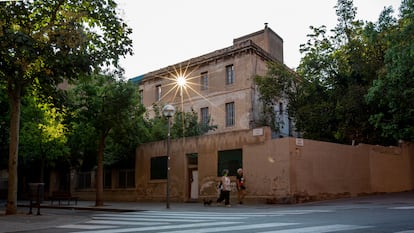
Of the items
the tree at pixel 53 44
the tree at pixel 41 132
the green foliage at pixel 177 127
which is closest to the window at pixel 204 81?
the green foliage at pixel 177 127

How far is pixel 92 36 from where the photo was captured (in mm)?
14977

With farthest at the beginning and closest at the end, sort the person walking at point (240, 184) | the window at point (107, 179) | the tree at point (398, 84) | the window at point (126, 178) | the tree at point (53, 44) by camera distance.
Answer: the window at point (107, 179)
the window at point (126, 178)
the tree at point (398, 84)
the person walking at point (240, 184)
the tree at point (53, 44)

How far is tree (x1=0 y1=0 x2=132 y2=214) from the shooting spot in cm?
1312

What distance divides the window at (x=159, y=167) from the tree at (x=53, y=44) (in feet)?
36.9

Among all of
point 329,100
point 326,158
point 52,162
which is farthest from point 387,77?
point 52,162

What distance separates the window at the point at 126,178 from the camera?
28438mm

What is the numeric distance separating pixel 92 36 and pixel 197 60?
835 inches

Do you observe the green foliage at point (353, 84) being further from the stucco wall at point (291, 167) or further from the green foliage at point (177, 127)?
the green foliage at point (177, 127)

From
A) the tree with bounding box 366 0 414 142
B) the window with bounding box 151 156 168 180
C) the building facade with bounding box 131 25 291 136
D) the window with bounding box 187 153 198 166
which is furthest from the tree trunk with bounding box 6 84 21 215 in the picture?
the building facade with bounding box 131 25 291 136

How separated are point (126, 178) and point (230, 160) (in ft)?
31.1

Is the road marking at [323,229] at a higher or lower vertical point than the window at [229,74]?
lower

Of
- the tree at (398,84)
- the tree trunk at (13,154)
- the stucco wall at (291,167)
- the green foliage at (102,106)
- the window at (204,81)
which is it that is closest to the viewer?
the tree trunk at (13,154)

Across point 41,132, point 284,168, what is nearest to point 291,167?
point 284,168

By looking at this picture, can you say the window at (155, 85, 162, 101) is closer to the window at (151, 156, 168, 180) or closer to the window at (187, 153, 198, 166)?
the window at (151, 156, 168, 180)
